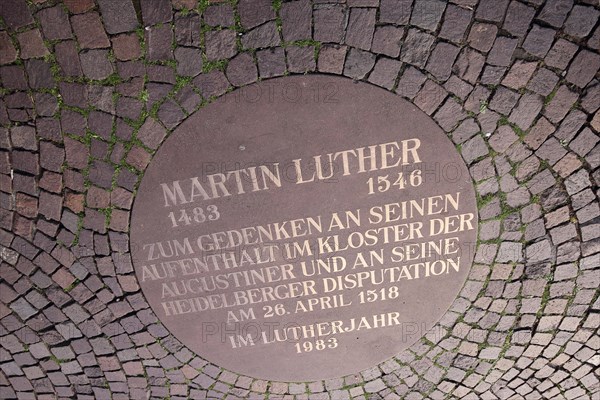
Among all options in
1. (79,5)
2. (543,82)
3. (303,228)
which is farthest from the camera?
(303,228)

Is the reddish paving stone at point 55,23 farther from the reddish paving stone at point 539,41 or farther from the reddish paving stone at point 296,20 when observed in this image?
the reddish paving stone at point 539,41

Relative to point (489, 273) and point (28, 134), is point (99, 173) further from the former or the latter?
point (489, 273)

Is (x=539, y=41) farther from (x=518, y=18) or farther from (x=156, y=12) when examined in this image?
(x=156, y=12)

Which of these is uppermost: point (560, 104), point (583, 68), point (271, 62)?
point (271, 62)

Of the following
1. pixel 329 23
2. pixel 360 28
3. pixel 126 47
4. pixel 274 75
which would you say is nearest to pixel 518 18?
pixel 360 28

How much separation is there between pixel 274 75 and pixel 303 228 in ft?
3.52

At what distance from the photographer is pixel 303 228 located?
347cm

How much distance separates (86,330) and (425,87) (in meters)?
3.06

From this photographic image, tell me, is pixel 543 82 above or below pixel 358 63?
below

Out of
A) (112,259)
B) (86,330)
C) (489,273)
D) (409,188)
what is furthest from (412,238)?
(86,330)

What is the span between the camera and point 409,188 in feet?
10.9

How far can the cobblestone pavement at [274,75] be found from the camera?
9.52ft

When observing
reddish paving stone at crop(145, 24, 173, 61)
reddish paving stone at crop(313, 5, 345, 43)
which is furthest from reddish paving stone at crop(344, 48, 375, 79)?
reddish paving stone at crop(145, 24, 173, 61)

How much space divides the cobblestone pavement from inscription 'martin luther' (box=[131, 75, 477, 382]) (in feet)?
0.39
